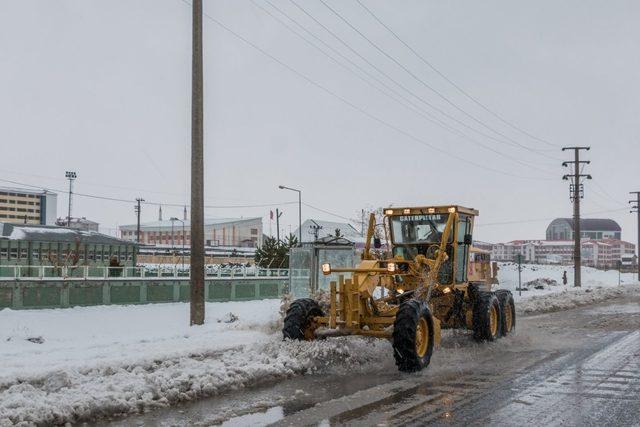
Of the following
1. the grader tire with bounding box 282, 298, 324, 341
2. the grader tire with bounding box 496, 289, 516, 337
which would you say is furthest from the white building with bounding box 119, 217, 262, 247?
the grader tire with bounding box 282, 298, 324, 341

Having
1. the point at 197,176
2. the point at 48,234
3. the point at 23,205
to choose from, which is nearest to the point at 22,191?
the point at 23,205

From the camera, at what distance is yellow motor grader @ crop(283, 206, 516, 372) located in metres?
10.4

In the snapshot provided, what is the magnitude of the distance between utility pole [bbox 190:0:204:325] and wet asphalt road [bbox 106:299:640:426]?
7.04 meters

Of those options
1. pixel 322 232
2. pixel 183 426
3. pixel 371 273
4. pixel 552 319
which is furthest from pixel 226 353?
pixel 322 232

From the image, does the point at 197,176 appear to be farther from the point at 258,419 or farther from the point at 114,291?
the point at 114,291

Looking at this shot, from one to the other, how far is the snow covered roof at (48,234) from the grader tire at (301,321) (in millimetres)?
30464

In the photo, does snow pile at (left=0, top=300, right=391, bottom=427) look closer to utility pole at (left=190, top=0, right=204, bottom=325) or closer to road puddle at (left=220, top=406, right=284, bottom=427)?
utility pole at (left=190, top=0, right=204, bottom=325)

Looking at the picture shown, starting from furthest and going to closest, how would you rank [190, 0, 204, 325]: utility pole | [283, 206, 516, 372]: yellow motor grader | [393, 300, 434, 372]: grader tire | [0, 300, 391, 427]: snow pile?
[190, 0, 204, 325]: utility pole
[283, 206, 516, 372]: yellow motor grader
[393, 300, 434, 372]: grader tire
[0, 300, 391, 427]: snow pile

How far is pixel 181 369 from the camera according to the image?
30.0ft

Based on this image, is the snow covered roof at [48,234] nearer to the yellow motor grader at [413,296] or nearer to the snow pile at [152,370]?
the snow pile at [152,370]

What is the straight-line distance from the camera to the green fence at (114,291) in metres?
27.6

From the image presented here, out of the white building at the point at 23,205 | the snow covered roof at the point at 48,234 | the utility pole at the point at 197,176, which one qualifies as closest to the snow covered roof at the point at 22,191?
the white building at the point at 23,205

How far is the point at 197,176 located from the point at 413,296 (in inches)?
288

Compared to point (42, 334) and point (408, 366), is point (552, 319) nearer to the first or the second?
point (408, 366)
